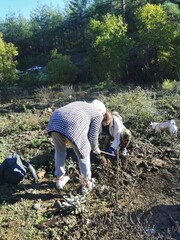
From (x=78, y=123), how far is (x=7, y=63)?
18.4 metres

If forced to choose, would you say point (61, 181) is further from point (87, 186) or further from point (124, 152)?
point (124, 152)

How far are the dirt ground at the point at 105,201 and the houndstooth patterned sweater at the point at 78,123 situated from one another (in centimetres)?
50

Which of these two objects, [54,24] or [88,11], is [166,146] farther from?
[54,24]

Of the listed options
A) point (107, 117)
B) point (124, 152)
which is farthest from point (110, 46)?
point (107, 117)

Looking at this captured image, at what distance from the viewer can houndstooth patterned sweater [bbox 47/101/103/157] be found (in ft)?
12.0

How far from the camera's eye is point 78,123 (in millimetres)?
3693

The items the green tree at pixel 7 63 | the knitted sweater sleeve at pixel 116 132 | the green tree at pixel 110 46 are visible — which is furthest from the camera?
the green tree at pixel 7 63

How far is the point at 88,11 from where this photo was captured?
144ft

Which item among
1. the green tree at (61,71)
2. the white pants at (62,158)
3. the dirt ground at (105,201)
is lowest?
the green tree at (61,71)

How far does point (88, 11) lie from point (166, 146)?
134 feet

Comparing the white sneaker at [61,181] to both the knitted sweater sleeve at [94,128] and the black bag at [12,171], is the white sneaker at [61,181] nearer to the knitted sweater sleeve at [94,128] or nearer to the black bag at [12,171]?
the black bag at [12,171]

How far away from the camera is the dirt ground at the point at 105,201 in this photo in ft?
10.6

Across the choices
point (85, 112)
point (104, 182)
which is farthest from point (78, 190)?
point (85, 112)

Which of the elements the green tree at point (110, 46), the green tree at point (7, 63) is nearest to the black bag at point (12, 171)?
the green tree at point (110, 46)
